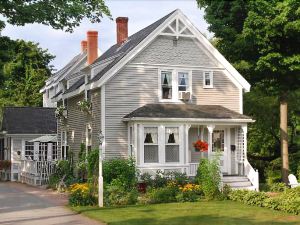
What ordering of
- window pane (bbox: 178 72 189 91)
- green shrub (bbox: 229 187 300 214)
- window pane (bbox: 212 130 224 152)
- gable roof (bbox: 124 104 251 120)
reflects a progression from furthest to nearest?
window pane (bbox: 212 130 224 152), window pane (bbox: 178 72 189 91), gable roof (bbox: 124 104 251 120), green shrub (bbox: 229 187 300 214)

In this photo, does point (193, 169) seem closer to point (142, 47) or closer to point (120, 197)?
point (120, 197)

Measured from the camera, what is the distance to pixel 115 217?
16312 millimetres

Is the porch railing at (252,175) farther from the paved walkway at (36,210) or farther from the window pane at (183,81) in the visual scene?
A: the paved walkway at (36,210)

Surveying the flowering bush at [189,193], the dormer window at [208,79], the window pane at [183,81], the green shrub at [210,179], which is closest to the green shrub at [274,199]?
the green shrub at [210,179]

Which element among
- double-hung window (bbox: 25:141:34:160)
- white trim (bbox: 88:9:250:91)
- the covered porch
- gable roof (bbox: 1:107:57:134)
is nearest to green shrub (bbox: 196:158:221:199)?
the covered porch

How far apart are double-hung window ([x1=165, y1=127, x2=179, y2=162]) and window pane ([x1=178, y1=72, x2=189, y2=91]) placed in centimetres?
277

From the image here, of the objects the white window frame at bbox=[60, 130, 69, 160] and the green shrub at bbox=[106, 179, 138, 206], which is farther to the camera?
the white window frame at bbox=[60, 130, 69, 160]

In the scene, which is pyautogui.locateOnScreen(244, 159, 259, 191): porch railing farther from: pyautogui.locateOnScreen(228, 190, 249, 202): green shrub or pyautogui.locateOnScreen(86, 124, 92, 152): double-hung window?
pyautogui.locateOnScreen(86, 124, 92, 152): double-hung window

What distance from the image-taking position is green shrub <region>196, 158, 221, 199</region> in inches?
859

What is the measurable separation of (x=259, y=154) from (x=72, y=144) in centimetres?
1483

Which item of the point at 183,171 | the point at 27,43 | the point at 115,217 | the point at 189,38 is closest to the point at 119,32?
the point at 189,38

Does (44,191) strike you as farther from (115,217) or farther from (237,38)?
(237,38)

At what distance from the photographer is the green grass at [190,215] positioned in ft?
51.4

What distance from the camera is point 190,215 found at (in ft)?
55.6
